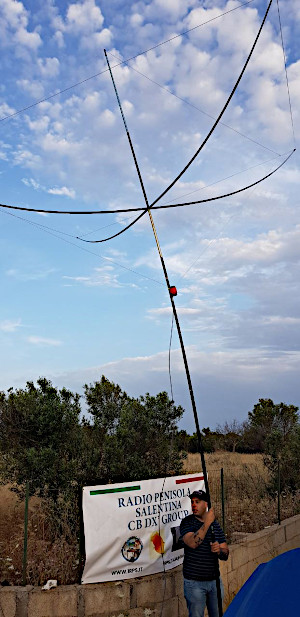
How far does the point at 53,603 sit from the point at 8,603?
579mm

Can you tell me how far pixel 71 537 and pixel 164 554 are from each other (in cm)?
156

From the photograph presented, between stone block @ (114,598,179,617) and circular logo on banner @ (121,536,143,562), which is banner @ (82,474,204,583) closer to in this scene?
circular logo on banner @ (121,536,143,562)

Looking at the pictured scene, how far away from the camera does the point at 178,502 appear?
334 inches

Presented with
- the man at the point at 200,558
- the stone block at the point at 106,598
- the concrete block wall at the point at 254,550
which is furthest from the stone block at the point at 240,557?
the man at the point at 200,558

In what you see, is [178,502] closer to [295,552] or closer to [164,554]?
[164,554]

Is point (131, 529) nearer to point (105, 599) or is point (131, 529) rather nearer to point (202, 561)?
point (105, 599)

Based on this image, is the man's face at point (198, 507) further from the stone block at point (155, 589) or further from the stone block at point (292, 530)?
the stone block at point (292, 530)

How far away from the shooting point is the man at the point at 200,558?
612cm

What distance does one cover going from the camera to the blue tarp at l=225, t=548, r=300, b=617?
3117mm

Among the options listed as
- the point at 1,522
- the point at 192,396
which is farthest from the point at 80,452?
the point at 192,396

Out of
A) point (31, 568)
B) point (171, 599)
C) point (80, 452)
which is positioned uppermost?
point (80, 452)

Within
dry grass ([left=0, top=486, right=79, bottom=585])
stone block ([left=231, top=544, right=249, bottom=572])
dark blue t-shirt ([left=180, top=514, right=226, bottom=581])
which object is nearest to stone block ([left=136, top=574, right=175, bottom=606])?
dry grass ([left=0, top=486, right=79, bottom=585])

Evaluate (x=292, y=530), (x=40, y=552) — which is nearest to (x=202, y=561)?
(x=40, y=552)

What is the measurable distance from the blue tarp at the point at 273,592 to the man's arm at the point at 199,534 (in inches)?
85.4
